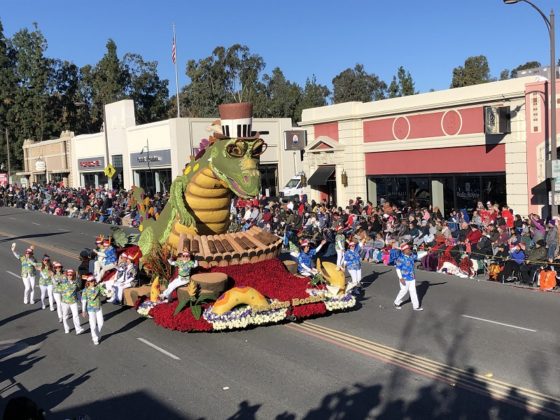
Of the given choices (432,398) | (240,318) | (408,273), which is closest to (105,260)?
(240,318)

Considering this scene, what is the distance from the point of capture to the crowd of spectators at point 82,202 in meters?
34.7

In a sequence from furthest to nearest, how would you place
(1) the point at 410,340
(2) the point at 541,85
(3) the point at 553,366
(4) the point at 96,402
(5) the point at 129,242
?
(2) the point at 541,85 → (5) the point at 129,242 → (1) the point at 410,340 → (3) the point at 553,366 → (4) the point at 96,402

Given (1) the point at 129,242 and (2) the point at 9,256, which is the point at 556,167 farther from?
(2) the point at 9,256

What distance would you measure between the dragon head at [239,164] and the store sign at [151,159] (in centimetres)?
2822

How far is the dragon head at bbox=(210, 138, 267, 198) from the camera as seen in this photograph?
13.1 meters

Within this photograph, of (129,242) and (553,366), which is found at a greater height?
(129,242)

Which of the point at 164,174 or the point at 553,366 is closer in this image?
Answer: the point at 553,366

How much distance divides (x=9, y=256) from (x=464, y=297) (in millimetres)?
17997

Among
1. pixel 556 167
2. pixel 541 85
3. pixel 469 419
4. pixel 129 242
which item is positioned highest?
pixel 541 85

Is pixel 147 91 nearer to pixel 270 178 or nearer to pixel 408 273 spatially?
pixel 270 178

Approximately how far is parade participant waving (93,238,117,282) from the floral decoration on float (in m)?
2.60

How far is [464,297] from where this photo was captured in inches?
578

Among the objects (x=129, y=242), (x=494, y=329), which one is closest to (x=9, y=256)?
(x=129, y=242)

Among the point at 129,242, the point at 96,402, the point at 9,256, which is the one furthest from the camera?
the point at 9,256
